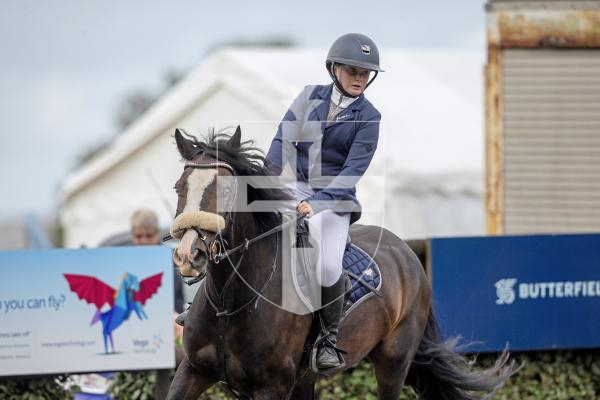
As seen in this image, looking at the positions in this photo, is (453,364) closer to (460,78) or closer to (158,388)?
(158,388)

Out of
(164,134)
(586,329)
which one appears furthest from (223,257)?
(164,134)

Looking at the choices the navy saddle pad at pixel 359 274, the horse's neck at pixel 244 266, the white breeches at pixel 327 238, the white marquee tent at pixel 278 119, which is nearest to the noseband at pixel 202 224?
the horse's neck at pixel 244 266

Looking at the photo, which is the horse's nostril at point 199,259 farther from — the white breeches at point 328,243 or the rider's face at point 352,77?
the rider's face at point 352,77

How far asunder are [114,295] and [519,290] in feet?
11.4

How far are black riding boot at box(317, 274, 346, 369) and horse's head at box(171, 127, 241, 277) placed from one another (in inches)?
40.0

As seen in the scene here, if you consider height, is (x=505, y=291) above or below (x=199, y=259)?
below

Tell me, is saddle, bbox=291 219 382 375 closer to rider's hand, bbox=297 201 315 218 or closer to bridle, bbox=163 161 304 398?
bridle, bbox=163 161 304 398

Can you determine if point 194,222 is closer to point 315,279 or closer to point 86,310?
point 315,279

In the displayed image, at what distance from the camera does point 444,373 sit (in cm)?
766

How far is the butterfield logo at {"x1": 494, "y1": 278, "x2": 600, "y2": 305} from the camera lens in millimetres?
8828

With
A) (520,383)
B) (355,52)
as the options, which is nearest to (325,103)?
(355,52)

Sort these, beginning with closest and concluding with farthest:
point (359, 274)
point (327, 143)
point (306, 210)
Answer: point (306, 210), point (327, 143), point (359, 274)

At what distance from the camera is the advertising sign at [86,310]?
7.70m

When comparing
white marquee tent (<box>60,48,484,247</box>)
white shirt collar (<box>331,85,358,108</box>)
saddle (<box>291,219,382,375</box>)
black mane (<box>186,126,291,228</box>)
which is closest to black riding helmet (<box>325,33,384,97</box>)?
white shirt collar (<box>331,85,358,108</box>)
